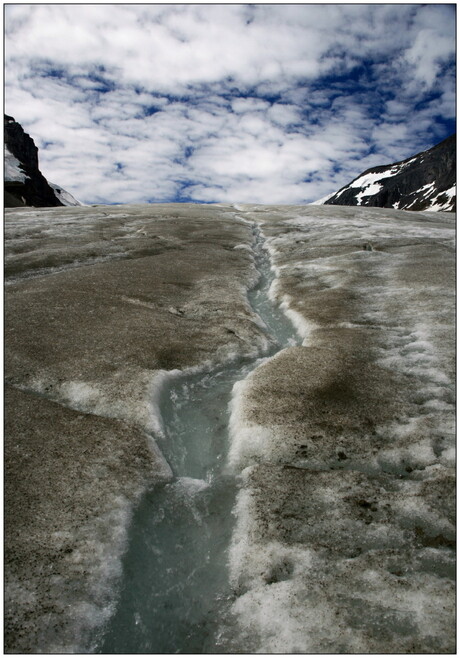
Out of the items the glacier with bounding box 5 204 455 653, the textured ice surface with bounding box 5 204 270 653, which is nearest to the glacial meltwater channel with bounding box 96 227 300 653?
the glacier with bounding box 5 204 455 653

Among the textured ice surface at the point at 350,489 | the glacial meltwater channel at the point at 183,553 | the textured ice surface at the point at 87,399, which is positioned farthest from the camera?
the textured ice surface at the point at 87,399

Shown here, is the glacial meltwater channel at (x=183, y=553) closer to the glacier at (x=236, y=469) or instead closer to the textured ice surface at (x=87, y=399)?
the glacier at (x=236, y=469)

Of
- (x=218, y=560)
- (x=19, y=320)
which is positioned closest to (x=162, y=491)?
(x=218, y=560)

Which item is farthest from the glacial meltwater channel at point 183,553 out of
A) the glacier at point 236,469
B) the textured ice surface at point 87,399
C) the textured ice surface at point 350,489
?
the textured ice surface at point 350,489

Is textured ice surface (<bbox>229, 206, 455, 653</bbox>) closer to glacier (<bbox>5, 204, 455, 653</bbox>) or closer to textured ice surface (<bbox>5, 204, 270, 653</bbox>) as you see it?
glacier (<bbox>5, 204, 455, 653</bbox>)

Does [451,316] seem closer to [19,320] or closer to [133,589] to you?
[133,589]

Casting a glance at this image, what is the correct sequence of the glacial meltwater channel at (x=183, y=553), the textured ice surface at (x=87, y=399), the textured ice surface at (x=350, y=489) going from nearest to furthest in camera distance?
1. the textured ice surface at (x=350, y=489)
2. the glacial meltwater channel at (x=183, y=553)
3. the textured ice surface at (x=87, y=399)

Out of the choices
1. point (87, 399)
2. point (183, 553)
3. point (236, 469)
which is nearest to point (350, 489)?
point (236, 469)

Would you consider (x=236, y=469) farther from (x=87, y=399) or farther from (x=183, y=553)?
(x=87, y=399)

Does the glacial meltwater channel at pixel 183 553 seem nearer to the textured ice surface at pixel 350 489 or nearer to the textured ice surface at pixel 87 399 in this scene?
the textured ice surface at pixel 87 399

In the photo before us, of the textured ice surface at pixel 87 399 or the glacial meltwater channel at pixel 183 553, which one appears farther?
the textured ice surface at pixel 87 399
